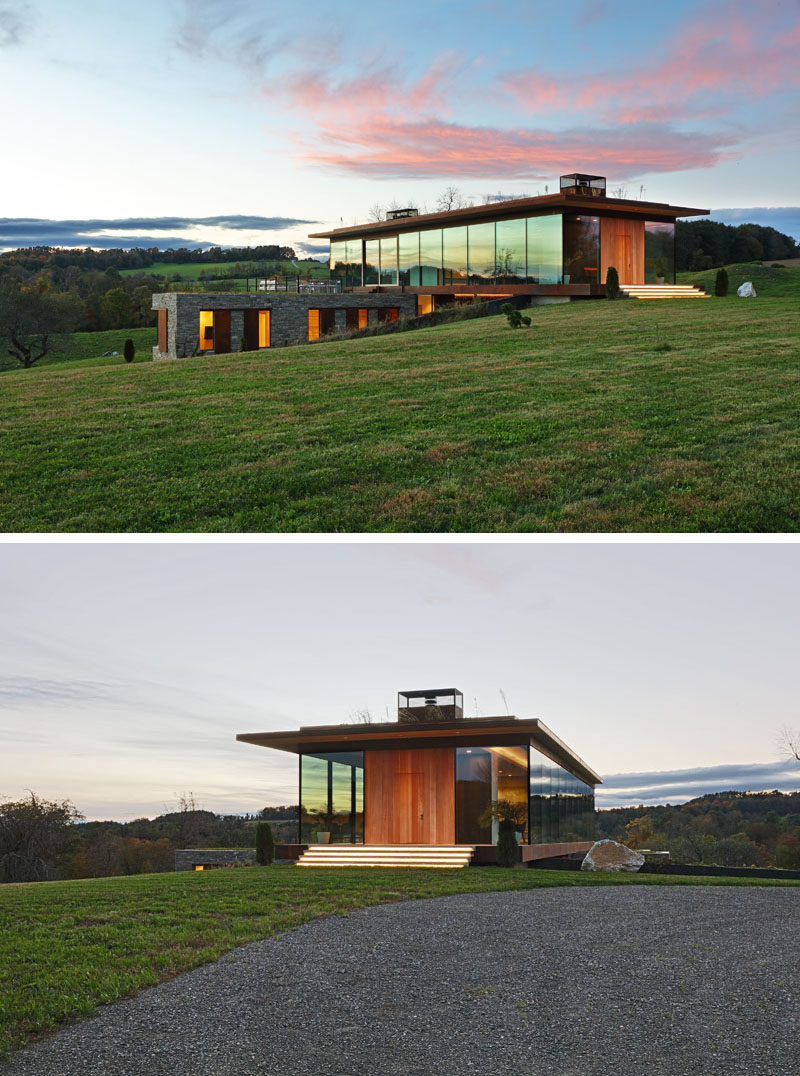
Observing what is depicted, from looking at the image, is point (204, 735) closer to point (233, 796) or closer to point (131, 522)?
point (233, 796)

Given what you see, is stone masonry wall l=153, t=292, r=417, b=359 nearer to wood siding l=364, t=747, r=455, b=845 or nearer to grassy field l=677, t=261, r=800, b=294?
grassy field l=677, t=261, r=800, b=294

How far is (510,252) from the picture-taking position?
4044 centimetres

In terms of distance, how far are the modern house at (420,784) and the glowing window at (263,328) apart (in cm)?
2045

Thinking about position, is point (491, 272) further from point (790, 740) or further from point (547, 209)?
point (790, 740)

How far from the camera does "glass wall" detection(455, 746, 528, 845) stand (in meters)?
21.1

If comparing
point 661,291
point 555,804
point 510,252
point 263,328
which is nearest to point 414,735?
point 555,804

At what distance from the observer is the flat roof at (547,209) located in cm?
3784

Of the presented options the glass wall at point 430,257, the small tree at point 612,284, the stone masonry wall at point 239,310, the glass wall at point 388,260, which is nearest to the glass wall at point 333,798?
the stone masonry wall at point 239,310

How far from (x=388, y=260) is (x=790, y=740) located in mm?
32723

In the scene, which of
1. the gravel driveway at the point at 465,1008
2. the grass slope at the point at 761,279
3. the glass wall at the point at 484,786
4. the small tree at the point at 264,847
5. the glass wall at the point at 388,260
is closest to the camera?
the gravel driveway at the point at 465,1008

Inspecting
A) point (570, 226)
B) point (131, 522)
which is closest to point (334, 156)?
point (570, 226)

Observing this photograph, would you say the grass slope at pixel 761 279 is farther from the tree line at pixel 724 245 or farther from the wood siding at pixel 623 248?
the tree line at pixel 724 245

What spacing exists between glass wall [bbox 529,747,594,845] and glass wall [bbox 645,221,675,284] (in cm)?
2172

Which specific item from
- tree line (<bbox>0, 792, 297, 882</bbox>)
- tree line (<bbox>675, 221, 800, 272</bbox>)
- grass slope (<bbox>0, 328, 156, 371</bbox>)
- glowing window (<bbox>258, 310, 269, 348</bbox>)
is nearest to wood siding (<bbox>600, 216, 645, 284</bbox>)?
glowing window (<bbox>258, 310, 269, 348</bbox>)
